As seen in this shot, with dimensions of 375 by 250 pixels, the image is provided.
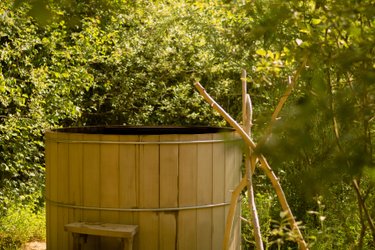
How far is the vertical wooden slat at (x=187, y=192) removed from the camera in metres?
4.42

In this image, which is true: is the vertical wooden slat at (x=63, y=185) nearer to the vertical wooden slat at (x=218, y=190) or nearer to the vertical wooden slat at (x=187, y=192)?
the vertical wooden slat at (x=187, y=192)

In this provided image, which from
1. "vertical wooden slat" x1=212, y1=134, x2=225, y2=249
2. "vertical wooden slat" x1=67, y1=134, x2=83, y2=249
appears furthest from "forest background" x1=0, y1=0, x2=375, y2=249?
"vertical wooden slat" x1=67, y1=134, x2=83, y2=249

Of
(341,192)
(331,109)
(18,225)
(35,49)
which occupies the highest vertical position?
(35,49)

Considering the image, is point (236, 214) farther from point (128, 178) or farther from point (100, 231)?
point (100, 231)

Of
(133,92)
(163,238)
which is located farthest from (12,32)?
(163,238)

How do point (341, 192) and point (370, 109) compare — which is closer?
point (370, 109)

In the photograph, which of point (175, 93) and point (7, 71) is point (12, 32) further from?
point (175, 93)

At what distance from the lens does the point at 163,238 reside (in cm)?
445

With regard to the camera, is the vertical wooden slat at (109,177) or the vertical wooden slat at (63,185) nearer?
the vertical wooden slat at (109,177)

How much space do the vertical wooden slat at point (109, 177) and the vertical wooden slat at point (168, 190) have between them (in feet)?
1.00

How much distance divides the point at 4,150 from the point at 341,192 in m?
3.71

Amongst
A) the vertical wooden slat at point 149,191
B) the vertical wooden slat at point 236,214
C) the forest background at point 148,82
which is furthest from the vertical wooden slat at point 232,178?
the vertical wooden slat at point 149,191

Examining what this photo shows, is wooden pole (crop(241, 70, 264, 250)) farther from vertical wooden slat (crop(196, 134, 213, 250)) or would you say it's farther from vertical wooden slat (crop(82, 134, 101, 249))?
vertical wooden slat (crop(82, 134, 101, 249))

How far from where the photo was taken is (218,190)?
464cm
